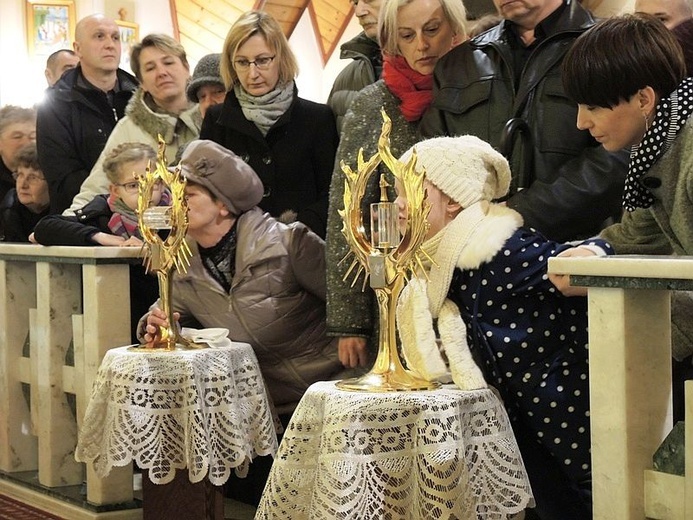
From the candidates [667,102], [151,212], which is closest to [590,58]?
[667,102]

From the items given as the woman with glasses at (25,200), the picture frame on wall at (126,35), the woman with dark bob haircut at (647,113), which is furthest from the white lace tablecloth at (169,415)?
the picture frame on wall at (126,35)

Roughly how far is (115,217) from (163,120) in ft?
1.75

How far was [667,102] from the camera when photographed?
258 cm

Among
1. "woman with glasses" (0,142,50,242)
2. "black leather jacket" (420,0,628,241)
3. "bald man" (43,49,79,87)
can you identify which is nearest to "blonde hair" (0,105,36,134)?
"woman with glasses" (0,142,50,242)

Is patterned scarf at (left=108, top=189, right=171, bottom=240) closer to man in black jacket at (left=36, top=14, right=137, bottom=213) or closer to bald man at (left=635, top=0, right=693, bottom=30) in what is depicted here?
man in black jacket at (left=36, top=14, right=137, bottom=213)

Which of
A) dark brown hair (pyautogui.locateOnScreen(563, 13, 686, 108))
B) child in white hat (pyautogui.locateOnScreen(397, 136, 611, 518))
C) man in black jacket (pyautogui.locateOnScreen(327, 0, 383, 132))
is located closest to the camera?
dark brown hair (pyautogui.locateOnScreen(563, 13, 686, 108))

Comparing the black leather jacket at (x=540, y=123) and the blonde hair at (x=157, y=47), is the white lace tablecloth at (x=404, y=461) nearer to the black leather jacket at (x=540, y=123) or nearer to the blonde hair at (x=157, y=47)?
the black leather jacket at (x=540, y=123)

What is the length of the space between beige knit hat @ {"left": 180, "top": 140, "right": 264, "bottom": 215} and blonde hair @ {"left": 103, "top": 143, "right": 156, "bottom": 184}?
54cm

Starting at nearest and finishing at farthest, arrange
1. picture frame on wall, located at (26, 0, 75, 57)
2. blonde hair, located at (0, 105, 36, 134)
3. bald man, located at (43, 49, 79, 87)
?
blonde hair, located at (0, 105, 36, 134) → bald man, located at (43, 49, 79, 87) → picture frame on wall, located at (26, 0, 75, 57)

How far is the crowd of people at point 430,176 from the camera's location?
270 centimetres

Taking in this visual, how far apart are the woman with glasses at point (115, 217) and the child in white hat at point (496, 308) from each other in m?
1.88

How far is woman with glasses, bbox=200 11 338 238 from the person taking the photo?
425 centimetres

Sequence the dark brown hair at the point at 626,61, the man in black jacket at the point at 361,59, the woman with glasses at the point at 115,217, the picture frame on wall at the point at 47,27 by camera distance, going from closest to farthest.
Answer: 1. the dark brown hair at the point at 626,61
2. the man in black jacket at the point at 361,59
3. the woman with glasses at the point at 115,217
4. the picture frame on wall at the point at 47,27

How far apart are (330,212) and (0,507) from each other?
6.30 feet
